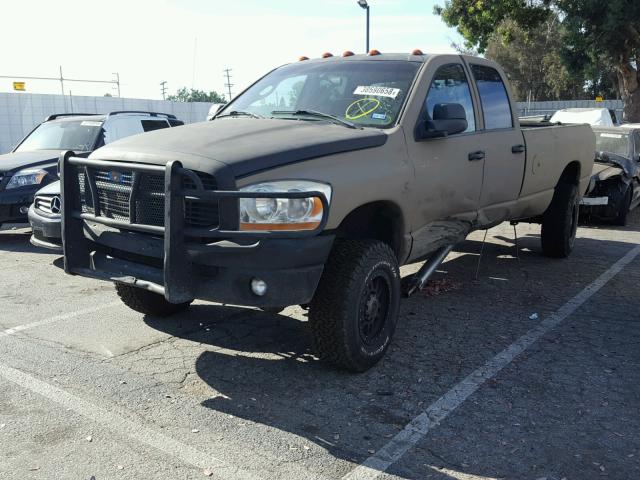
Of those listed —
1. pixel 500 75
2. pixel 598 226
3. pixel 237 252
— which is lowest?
pixel 598 226

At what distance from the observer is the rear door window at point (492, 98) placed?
5.74m

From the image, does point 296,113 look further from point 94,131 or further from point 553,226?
Result: point 94,131

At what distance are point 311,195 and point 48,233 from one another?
2.53 meters

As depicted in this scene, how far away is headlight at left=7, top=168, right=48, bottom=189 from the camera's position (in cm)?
855

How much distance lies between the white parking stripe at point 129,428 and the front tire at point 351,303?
1091 millimetres

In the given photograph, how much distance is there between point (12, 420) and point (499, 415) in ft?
8.76

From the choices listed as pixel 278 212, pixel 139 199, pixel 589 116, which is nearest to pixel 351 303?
pixel 278 212

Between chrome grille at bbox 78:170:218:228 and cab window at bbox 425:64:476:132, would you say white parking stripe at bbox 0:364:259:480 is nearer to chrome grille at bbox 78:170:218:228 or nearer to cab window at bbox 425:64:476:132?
chrome grille at bbox 78:170:218:228

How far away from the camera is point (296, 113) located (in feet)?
15.8

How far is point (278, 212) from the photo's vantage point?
3.60 m

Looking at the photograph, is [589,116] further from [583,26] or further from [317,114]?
[317,114]

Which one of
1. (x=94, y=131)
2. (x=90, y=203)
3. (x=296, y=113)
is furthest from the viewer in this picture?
(x=94, y=131)

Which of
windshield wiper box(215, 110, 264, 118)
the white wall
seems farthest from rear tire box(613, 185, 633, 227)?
the white wall

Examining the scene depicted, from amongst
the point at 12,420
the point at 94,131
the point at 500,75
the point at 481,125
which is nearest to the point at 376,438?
the point at 12,420
